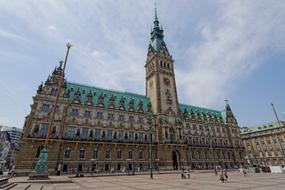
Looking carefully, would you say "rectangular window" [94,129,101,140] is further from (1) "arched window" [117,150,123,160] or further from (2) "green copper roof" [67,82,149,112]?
(2) "green copper roof" [67,82,149,112]

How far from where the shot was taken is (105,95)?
202 feet

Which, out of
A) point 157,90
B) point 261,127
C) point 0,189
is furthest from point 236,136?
point 0,189

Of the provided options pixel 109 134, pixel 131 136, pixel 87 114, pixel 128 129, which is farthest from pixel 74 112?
pixel 131 136

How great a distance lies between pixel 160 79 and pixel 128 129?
25164 millimetres

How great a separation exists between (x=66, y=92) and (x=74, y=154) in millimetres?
18684

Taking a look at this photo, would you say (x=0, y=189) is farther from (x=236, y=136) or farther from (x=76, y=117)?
(x=236, y=136)

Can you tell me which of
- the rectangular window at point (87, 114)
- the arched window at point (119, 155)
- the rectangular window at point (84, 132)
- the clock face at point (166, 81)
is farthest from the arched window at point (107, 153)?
the clock face at point (166, 81)

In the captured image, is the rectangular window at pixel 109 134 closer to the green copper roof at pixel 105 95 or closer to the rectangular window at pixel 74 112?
the green copper roof at pixel 105 95

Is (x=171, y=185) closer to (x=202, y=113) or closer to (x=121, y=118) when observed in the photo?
(x=121, y=118)

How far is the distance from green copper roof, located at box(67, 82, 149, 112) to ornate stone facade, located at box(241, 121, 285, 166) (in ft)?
208

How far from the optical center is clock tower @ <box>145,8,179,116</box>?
6666cm

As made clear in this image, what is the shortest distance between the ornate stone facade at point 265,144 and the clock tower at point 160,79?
172ft

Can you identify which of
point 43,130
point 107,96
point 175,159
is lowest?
point 175,159

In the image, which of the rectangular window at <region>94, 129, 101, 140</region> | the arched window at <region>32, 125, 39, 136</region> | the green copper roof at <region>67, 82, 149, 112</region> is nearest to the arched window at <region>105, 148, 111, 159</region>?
the rectangular window at <region>94, 129, 101, 140</region>
